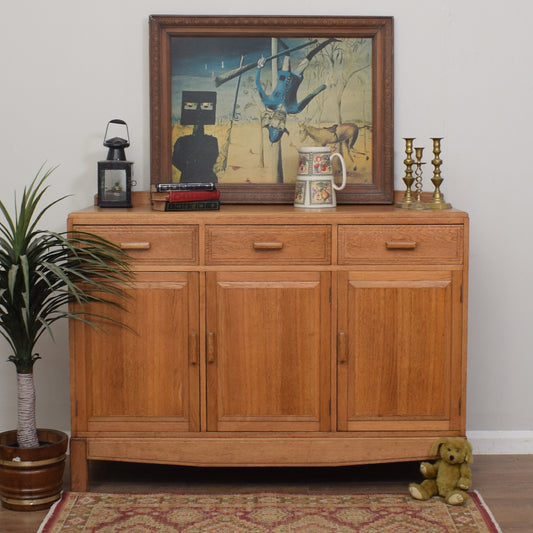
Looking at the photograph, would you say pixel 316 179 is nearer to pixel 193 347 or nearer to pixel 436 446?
pixel 193 347

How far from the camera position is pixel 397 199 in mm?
3084

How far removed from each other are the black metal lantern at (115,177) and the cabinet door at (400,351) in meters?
0.90

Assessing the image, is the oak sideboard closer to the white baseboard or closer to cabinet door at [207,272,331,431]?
cabinet door at [207,272,331,431]

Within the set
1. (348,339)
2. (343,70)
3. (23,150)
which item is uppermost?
(343,70)

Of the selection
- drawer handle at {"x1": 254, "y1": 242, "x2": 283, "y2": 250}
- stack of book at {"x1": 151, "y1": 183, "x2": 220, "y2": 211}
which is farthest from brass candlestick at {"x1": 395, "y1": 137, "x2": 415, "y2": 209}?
stack of book at {"x1": 151, "y1": 183, "x2": 220, "y2": 211}

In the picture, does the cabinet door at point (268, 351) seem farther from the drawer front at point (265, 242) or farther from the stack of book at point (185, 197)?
the stack of book at point (185, 197)

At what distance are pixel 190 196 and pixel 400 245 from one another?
0.75 metres

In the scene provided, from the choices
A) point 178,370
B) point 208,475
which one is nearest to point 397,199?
point 178,370

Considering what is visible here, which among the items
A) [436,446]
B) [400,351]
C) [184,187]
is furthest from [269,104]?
[436,446]

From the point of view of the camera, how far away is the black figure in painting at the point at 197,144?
10.0 feet

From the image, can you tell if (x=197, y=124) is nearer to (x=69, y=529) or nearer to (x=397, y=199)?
(x=397, y=199)

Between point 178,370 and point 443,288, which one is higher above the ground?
point 443,288

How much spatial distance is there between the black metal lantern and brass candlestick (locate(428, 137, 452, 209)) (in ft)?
3.70

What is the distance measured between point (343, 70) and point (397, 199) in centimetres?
55
